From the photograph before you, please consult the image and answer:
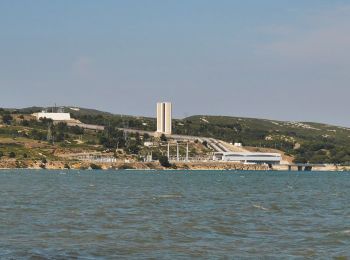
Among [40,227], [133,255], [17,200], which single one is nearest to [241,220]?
[40,227]

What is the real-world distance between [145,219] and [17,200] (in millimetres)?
24077

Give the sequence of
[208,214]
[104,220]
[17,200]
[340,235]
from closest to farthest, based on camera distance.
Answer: [340,235] < [104,220] < [208,214] < [17,200]

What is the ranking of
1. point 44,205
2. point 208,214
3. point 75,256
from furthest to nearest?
point 44,205
point 208,214
point 75,256

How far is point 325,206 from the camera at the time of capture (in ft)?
240

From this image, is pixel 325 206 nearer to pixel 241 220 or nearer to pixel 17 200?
pixel 241 220

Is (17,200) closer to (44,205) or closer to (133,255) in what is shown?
(44,205)

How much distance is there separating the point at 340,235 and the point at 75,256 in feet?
59.1

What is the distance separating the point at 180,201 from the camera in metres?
77.7

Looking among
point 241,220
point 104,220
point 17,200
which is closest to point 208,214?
point 241,220

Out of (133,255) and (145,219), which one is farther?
(145,219)

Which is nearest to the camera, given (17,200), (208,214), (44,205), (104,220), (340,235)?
(340,235)

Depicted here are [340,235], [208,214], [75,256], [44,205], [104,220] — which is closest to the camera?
[75,256]

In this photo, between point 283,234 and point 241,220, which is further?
point 241,220

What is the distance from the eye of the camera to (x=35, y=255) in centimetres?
3688
